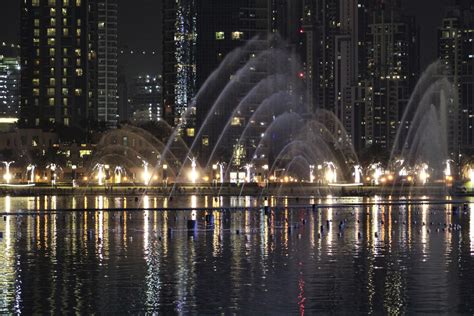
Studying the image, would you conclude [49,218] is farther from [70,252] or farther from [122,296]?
[122,296]

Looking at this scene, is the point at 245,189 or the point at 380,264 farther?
the point at 245,189

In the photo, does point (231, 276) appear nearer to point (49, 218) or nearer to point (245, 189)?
point (49, 218)

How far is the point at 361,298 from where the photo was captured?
135 feet

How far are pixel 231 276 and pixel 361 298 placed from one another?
323 inches

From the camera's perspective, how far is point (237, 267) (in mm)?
51031

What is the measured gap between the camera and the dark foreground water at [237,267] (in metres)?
40.0

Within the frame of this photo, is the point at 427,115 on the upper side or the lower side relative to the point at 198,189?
upper

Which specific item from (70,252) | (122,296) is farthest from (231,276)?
(70,252)

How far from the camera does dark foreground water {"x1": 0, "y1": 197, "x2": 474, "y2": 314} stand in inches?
1575

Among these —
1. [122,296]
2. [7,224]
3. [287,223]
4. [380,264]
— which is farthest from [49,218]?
[122,296]

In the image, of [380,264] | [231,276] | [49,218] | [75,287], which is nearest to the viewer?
[75,287]

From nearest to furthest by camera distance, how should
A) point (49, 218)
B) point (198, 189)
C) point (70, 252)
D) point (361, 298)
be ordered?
point (361, 298), point (70, 252), point (49, 218), point (198, 189)

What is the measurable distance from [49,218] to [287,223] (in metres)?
21.4

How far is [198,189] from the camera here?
16700 cm
